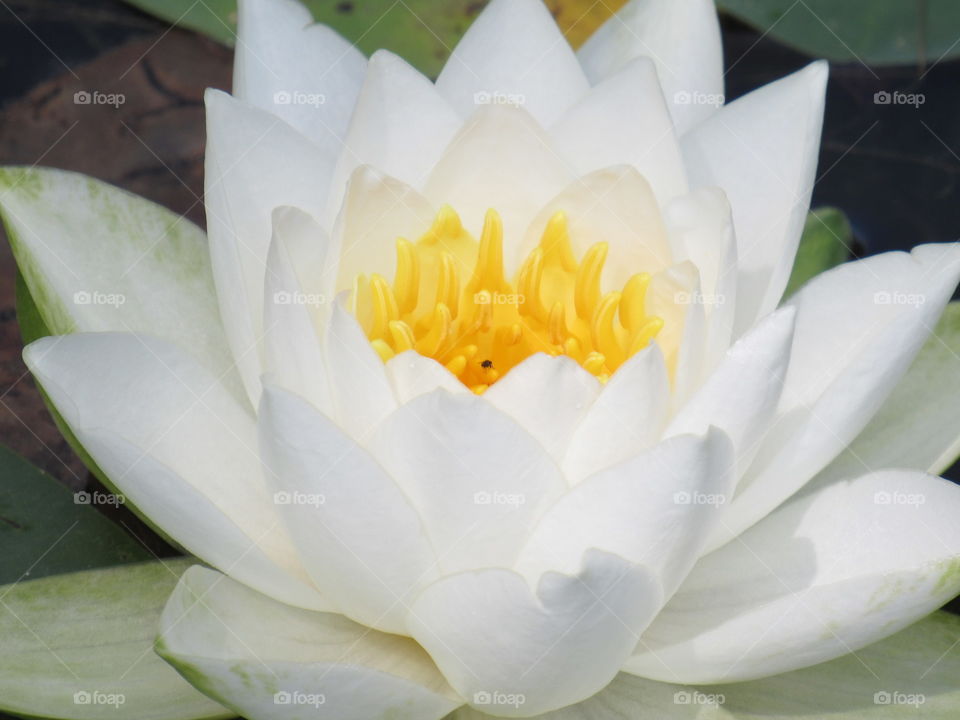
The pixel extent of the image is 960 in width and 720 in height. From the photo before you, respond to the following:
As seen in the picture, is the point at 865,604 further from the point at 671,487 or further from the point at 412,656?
the point at 412,656

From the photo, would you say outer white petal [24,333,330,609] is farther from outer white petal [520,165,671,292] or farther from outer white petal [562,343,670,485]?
outer white petal [520,165,671,292]

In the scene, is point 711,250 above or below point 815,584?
above

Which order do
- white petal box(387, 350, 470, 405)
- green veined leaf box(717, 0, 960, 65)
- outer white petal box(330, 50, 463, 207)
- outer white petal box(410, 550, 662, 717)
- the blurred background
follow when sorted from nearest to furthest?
outer white petal box(410, 550, 662, 717)
white petal box(387, 350, 470, 405)
outer white petal box(330, 50, 463, 207)
the blurred background
green veined leaf box(717, 0, 960, 65)

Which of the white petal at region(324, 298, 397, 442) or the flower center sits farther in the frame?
the flower center

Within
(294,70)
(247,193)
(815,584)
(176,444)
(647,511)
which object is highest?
(294,70)

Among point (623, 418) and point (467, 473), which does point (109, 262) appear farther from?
point (623, 418)

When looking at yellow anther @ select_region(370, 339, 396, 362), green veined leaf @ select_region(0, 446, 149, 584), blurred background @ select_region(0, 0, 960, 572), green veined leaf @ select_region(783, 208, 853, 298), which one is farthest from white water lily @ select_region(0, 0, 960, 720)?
blurred background @ select_region(0, 0, 960, 572)

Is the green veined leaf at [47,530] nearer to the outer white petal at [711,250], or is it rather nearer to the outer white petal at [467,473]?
the outer white petal at [467,473]

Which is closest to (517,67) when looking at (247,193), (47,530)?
(247,193)
